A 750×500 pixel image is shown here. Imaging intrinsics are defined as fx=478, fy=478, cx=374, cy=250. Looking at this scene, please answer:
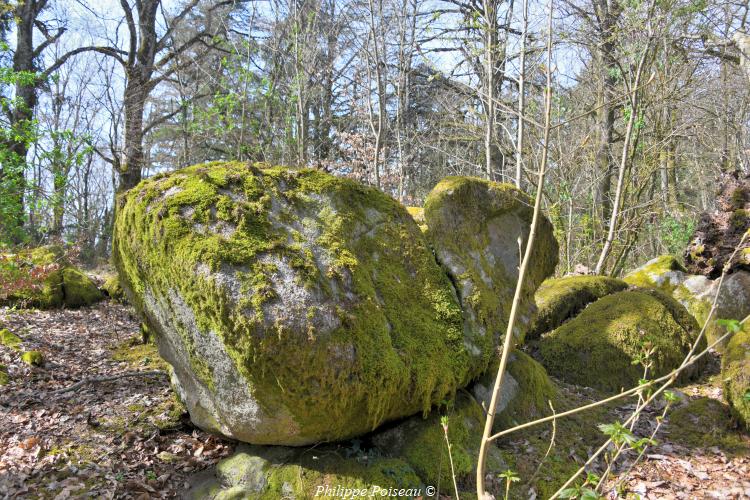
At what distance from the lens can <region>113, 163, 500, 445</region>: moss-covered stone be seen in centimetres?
317

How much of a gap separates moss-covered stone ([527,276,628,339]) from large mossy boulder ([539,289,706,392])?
0.26 m

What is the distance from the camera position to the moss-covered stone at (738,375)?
14.0 feet

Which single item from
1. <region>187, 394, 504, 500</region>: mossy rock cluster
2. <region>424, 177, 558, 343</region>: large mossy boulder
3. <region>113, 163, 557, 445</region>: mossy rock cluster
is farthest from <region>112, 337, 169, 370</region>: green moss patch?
<region>424, 177, 558, 343</region>: large mossy boulder

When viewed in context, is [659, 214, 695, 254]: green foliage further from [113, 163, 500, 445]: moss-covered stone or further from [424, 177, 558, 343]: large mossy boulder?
[113, 163, 500, 445]: moss-covered stone

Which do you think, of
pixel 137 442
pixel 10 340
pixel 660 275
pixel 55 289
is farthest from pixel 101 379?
pixel 660 275

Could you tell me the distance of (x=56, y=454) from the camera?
12.1ft

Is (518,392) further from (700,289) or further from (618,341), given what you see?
(700,289)

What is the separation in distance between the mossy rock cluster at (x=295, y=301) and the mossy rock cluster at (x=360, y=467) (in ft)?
0.54

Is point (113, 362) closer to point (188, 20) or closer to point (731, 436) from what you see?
point (731, 436)

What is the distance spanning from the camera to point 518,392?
4570mm

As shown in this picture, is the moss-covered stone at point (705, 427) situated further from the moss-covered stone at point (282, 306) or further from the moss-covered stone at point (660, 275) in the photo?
the moss-covered stone at point (660, 275)

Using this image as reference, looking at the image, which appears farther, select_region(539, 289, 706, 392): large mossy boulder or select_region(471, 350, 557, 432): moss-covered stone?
select_region(539, 289, 706, 392): large mossy boulder

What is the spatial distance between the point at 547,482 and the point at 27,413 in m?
4.62

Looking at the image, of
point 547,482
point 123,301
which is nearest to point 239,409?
point 547,482
